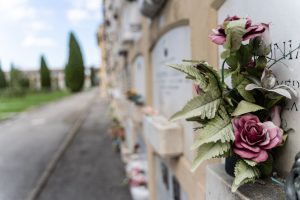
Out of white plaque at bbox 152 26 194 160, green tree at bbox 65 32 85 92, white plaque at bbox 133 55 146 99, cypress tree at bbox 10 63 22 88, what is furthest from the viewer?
cypress tree at bbox 10 63 22 88

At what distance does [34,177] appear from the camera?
369 inches

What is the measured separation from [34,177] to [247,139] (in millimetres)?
8943

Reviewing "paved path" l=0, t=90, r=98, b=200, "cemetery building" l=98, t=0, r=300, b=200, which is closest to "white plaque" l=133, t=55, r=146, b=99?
"cemetery building" l=98, t=0, r=300, b=200

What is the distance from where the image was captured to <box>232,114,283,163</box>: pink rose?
1.38 metres

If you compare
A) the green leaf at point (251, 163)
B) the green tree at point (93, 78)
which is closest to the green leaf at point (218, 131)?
the green leaf at point (251, 163)

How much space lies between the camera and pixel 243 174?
142 centimetres

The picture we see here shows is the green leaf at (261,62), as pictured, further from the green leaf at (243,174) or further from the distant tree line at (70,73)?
the distant tree line at (70,73)

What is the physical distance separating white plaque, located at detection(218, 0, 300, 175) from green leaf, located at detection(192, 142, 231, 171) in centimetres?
28

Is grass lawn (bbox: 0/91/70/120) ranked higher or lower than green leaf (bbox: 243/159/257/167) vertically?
lower

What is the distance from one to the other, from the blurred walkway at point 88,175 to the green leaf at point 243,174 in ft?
21.0

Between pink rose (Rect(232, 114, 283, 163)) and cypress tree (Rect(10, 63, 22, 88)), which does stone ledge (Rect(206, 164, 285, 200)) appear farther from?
cypress tree (Rect(10, 63, 22, 88))

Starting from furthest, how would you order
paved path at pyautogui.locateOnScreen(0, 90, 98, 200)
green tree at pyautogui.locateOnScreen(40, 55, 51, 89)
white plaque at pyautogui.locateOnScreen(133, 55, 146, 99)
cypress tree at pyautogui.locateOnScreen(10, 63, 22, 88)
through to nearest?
green tree at pyautogui.locateOnScreen(40, 55, 51, 89) → cypress tree at pyautogui.locateOnScreen(10, 63, 22, 88) → paved path at pyautogui.locateOnScreen(0, 90, 98, 200) → white plaque at pyautogui.locateOnScreen(133, 55, 146, 99)

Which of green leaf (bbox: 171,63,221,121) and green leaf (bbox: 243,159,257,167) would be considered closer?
green leaf (bbox: 243,159,257,167)

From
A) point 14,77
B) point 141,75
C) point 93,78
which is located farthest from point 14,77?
point 141,75
